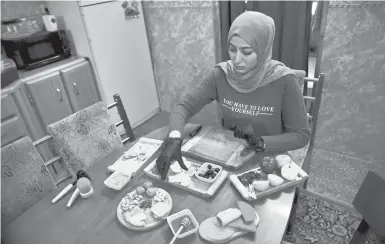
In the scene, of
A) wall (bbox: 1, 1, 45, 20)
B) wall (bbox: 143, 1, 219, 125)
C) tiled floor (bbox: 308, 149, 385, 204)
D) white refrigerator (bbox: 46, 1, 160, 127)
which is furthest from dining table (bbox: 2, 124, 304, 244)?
wall (bbox: 1, 1, 45, 20)

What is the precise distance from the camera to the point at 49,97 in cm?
247

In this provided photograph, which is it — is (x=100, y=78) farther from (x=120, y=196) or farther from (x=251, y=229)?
(x=251, y=229)

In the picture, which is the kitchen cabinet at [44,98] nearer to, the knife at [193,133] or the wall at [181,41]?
the wall at [181,41]

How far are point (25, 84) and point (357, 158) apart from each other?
117 inches

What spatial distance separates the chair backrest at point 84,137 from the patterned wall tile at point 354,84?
181cm

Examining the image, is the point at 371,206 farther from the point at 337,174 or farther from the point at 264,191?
the point at 337,174

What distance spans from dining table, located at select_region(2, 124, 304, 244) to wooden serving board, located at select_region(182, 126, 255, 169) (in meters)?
0.07

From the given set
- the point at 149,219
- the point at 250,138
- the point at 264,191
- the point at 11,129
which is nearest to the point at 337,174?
the point at 250,138

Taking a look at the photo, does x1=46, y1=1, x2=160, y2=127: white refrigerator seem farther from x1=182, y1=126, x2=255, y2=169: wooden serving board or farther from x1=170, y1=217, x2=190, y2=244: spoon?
x1=170, y1=217, x2=190, y2=244: spoon

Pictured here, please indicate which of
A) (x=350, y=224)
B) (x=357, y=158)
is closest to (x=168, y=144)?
(x=350, y=224)

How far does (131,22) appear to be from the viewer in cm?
296

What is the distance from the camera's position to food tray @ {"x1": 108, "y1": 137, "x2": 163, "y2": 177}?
130 cm

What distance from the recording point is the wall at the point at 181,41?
2785mm

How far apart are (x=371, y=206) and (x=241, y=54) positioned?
0.82 meters
